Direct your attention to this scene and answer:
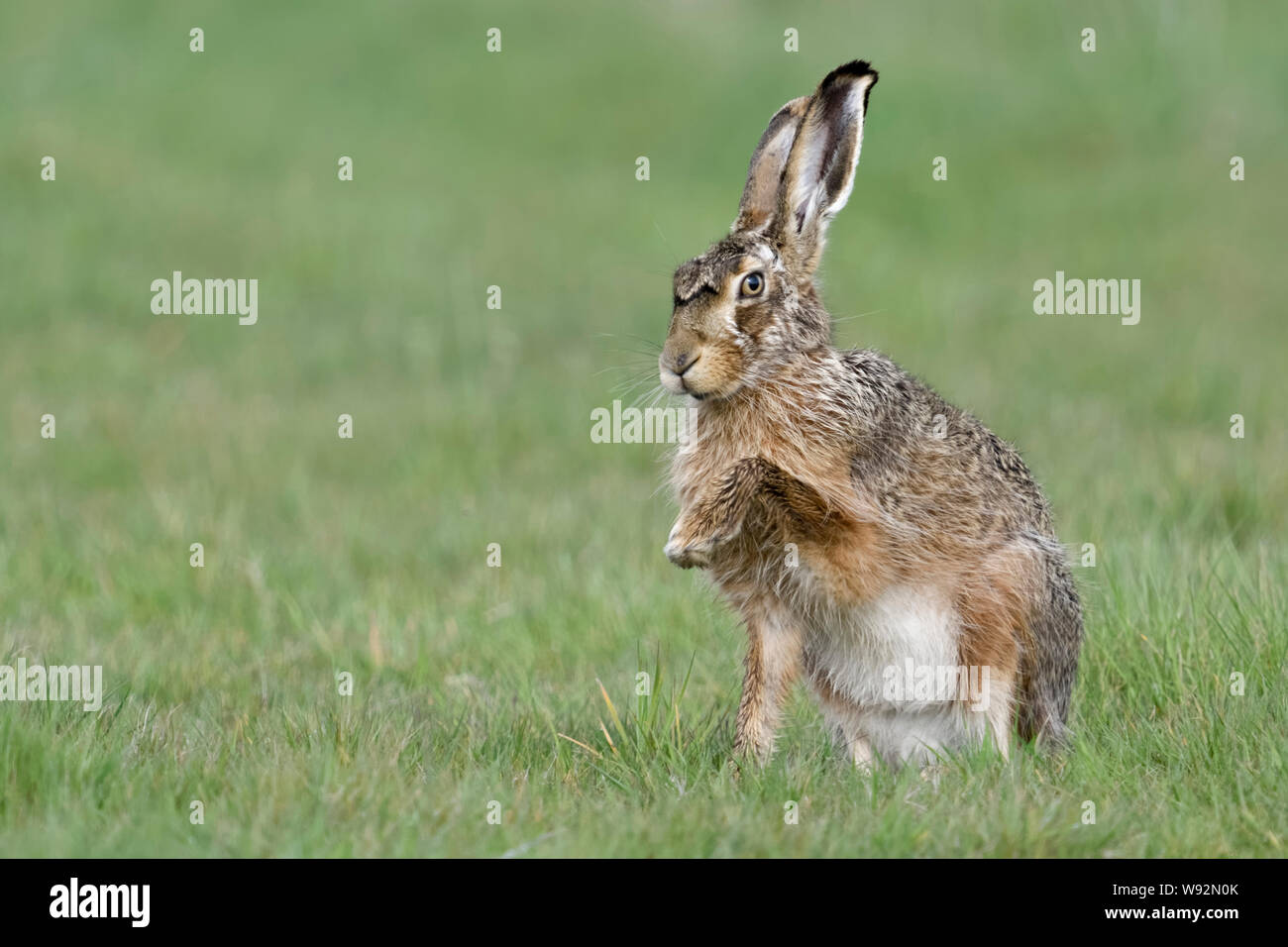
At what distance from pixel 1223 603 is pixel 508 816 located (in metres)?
3.06

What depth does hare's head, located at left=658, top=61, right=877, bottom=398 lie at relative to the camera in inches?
194

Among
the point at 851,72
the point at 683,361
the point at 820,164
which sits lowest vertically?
the point at 683,361

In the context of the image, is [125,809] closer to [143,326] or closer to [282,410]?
[282,410]

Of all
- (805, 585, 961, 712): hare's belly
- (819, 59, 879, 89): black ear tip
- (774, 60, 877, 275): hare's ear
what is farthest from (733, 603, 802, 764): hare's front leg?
(819, 59, 879, 89): black ear tip

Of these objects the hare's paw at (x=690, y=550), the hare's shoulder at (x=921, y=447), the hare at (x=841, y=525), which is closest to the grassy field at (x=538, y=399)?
the hare at (x=841, y=525)

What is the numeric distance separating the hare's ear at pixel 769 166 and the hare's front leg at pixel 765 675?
130 centimetres

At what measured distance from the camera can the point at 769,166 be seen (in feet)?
17.7

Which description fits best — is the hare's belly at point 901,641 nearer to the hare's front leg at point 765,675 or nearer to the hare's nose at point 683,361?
the hare's front leg at point 765,675

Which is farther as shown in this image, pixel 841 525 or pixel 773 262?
pixel 773 262

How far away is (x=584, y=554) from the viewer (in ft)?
27.0

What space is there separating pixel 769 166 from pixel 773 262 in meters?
0.45

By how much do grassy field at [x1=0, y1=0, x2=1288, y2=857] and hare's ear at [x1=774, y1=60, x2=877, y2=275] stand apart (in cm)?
70

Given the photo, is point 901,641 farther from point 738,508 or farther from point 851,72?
point 851,72

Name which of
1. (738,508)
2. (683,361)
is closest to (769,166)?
(683,361)
